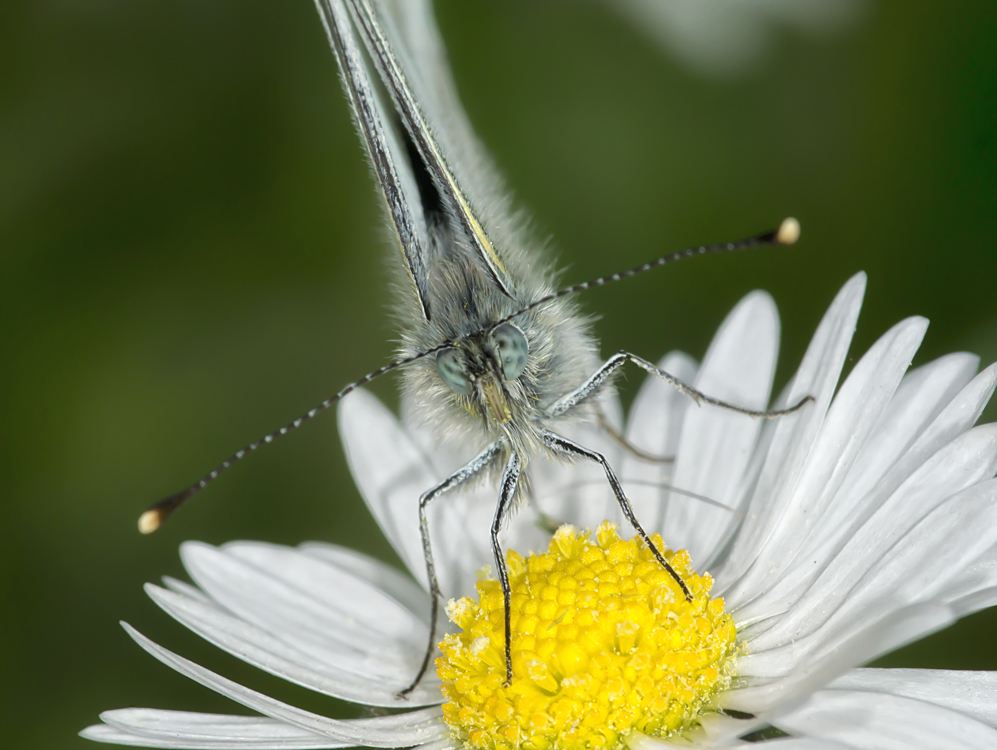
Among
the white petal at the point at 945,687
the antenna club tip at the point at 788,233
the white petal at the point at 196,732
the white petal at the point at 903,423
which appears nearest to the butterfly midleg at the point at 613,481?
the white petal at the point at 903,423

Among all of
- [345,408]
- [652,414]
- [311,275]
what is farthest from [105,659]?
[652,414]

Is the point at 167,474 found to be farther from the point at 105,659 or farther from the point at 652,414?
the point at 652,414

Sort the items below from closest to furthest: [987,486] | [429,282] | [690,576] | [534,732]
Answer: [987,486], [534,732], [690,576], [429,282]

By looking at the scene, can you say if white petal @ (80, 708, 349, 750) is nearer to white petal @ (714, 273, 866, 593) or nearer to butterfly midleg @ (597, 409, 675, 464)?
white petal @ (714, 273, 866, 593)

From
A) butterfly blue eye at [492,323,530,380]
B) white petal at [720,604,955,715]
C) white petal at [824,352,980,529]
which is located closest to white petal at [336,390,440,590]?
butterfly blue eye at [492,323,530,380]

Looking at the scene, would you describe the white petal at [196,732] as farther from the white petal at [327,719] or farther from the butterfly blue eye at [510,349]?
the butterfly blue eye at [510,349]

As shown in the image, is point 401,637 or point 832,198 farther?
point 832,198

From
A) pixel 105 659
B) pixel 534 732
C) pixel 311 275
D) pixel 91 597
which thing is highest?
pixel 311 275
